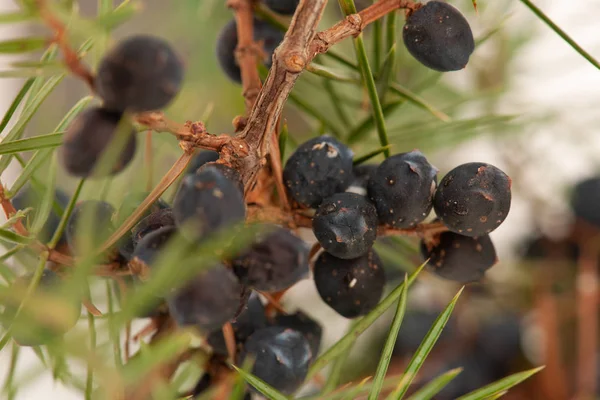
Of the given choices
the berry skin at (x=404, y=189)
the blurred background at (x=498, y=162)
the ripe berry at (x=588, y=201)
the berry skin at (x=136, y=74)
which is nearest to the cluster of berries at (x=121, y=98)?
the berry skin at (x=136, y=74)

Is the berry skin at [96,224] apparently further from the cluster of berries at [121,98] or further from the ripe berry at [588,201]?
the ripe berry at [588,201]

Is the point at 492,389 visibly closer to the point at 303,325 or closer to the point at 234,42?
the point at 303,325

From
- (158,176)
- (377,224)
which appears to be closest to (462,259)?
(377,224)

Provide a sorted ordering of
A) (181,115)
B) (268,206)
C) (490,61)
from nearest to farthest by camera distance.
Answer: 1. (268,206)
2. (181,115)
3. (490,61)

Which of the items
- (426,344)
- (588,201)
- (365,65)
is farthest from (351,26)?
(588,201)

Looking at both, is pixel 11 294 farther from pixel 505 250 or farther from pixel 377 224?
pixel 505 250

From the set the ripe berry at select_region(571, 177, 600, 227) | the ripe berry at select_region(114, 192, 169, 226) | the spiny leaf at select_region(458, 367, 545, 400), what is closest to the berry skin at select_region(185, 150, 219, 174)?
the ripe berry at select_region(114, 192, 169, 226)
